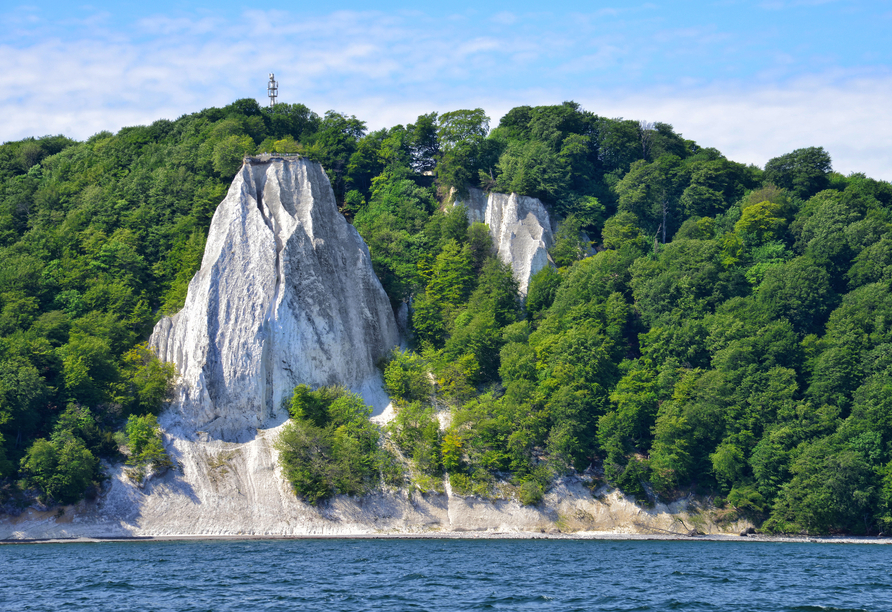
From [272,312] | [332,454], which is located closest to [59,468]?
[332,454]

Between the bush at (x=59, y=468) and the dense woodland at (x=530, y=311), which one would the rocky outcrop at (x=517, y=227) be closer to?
the dense woodland at (x=530, y=311)

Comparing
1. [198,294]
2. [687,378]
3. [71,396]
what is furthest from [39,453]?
[687,378]

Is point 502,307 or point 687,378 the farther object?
point 502,307

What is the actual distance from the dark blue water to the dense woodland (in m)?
8.01

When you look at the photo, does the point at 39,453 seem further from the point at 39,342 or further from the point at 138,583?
the point at 138,583

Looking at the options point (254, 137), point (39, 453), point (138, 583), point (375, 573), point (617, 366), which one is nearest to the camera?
point (138, 583)

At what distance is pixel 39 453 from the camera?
193 feet

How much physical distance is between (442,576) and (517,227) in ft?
159

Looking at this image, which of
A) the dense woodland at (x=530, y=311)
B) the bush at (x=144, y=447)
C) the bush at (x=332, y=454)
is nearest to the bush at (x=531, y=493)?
the dense woodland at (x=530, y=311)

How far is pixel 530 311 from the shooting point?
7875 cm

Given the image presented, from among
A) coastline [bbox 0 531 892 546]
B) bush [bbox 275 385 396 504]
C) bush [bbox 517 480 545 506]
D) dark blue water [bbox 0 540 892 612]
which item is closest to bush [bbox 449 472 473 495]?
coastline [bbox 0 531 892 546]

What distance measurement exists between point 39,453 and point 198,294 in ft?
56.1

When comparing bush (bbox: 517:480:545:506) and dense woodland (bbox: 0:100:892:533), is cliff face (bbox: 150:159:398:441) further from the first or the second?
bush (bbox: 517:480:545:506)

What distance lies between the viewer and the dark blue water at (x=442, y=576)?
35.1 m
